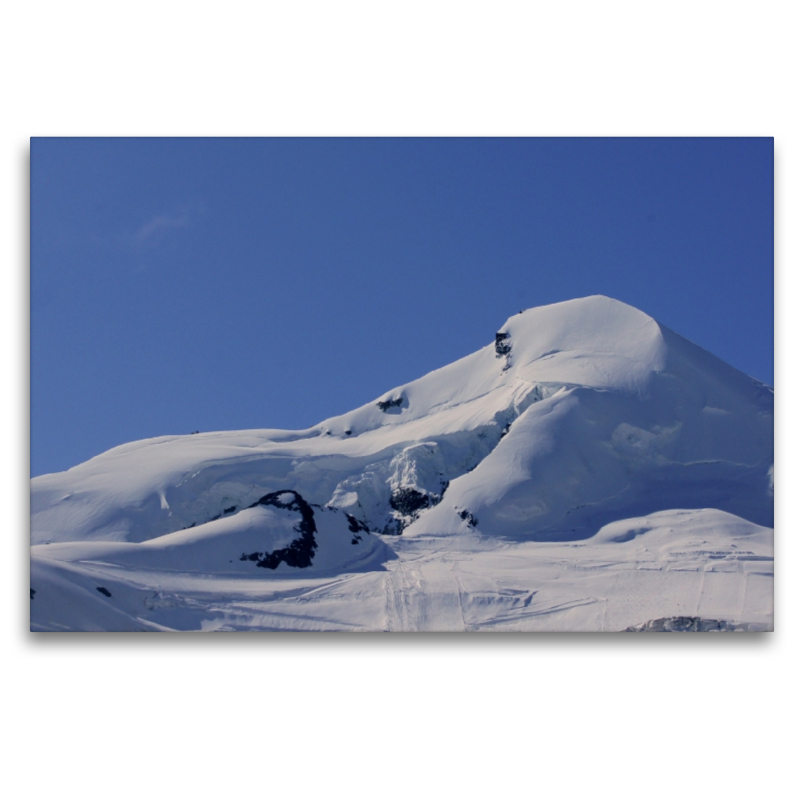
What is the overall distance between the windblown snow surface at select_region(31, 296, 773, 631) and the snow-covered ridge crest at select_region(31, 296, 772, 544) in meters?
0.04

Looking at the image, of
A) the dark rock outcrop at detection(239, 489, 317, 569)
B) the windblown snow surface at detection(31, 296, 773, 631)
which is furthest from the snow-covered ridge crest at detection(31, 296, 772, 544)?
the dark rock outcrop at detection(239, 489, 317, 569)

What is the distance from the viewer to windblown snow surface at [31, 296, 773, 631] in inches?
388

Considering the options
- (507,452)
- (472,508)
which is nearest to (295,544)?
(472,508)

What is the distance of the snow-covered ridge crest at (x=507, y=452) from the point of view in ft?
44.8

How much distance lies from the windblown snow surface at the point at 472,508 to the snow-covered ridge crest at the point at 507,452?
4 cm

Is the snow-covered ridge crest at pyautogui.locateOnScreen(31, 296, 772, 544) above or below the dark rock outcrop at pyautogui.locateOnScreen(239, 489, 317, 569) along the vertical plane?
above

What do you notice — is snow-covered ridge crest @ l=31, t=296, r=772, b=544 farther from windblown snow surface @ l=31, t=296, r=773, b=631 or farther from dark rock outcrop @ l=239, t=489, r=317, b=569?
dark rock outcrop @ l=239, t=489, r=317, b=569

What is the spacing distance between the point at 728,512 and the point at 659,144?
16.6 ft

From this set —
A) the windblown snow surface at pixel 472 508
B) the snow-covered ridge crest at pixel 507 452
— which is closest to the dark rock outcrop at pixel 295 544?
the windblown snow surface at pixel 472 508

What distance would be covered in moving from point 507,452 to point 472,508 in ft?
6.58

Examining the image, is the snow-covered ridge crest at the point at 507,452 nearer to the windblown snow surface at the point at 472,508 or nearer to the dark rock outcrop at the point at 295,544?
the windblown snow surface at the point at 472,508

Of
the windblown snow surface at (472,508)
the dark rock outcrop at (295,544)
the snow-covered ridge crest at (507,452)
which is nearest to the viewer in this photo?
the windblown snow surface at (472,508)

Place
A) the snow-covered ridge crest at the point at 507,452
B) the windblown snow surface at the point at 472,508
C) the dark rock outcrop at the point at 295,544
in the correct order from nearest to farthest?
the windblown snow surface at the point at 472,508, the dark rock outcrop at the point at 295,544, the snow-covered ridge crest at the point at 507,452

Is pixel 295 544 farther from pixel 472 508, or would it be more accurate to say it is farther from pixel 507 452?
pixel 507 452
